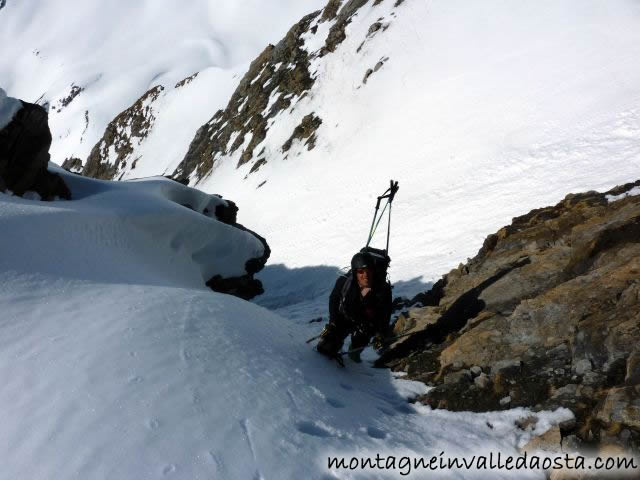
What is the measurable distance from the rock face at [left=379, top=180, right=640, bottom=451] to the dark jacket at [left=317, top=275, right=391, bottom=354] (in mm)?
638

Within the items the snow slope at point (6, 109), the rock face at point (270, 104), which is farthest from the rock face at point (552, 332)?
the rock face at point (270, 104)

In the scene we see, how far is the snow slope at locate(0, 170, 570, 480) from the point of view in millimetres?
3082

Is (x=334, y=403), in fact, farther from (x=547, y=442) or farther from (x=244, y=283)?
(x=244, y=283)

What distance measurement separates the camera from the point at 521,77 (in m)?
23.2

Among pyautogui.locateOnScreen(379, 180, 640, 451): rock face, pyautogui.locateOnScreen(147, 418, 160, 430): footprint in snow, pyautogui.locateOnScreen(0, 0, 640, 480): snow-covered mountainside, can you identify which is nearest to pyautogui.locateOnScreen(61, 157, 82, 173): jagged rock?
pyautogui.locateOnScreen(0, 0, 640, 480): snow-covered mountainside

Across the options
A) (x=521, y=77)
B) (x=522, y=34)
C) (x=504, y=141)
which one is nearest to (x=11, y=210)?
(x=504, y=141)

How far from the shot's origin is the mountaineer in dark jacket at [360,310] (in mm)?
5824

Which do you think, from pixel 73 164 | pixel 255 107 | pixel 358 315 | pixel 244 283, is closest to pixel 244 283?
pixel 244 283

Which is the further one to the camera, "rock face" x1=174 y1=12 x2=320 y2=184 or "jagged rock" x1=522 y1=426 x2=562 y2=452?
"rock face" x1=174 y1=12 x2=320 y2=184

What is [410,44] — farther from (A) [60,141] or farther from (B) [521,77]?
(A) [60,141]

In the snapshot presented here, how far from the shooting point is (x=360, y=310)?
19.7 feet

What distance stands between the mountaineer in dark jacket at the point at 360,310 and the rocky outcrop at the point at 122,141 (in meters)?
62.4

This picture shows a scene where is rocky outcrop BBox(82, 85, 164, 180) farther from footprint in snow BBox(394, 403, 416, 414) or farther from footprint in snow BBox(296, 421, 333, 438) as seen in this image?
footprint in snow BBox(296, 421, 333, 438)

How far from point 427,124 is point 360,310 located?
69.6ft
